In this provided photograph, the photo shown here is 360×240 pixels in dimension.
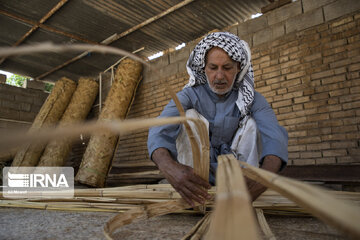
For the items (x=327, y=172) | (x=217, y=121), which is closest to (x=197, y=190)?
(x=217, y=121)

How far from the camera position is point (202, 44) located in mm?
1849

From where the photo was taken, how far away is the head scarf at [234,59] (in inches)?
68.6

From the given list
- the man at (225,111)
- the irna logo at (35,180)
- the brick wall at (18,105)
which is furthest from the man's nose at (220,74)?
the brick wall at (18,105)

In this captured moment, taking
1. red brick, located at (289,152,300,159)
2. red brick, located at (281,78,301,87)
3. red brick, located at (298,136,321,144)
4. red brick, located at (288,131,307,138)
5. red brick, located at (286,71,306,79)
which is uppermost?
red brick, located at (286,71,306,79)

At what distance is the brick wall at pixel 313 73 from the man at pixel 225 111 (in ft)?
3.23

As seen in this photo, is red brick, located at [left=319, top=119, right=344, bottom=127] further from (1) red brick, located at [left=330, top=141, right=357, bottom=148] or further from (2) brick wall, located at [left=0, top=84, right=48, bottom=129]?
(2) brick wall, located at [left=0, top=84, right=48, bottom=129]

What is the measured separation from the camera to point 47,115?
5469mm

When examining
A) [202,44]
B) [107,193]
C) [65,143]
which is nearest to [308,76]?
[202,44]

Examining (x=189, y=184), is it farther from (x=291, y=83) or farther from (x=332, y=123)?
(x=291, y=83)

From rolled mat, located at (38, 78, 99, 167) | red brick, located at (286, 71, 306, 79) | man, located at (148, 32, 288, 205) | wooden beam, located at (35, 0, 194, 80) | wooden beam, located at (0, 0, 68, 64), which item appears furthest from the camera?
rolled mat, located at (38, 78, 99, 167)

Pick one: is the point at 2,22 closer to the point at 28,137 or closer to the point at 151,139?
the point at 151,139

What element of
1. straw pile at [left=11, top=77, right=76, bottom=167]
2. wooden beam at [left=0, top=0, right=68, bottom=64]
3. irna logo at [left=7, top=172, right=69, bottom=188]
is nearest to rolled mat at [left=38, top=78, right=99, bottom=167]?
straw pile at [left=11, top=77, right=76, bottom=167]

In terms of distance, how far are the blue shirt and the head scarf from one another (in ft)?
0.21

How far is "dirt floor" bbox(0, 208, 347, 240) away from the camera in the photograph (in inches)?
39.4
